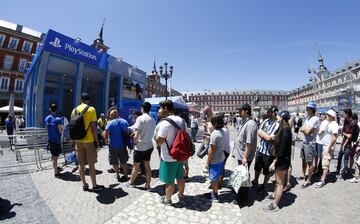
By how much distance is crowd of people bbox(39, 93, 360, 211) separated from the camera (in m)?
4.21

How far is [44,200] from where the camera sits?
14.5 feet

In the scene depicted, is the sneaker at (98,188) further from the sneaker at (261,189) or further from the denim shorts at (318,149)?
the denim shorts at (318,149)

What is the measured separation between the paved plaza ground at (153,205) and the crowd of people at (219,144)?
22 cm

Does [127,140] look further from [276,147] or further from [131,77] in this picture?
[131,77]

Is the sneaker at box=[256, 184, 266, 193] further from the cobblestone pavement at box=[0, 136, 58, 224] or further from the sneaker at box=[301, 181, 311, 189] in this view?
the cobblestone pavement at box=[0, 136, 58, 224]

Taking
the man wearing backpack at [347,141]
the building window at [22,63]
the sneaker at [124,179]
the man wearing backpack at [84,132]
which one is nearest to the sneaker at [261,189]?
the man wearing backpack at [347,141]

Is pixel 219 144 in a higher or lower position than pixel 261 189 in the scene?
higher

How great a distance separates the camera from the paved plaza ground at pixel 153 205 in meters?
3.75

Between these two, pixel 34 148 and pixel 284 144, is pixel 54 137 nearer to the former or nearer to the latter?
pixel 34 148

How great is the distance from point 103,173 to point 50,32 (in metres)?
8.22

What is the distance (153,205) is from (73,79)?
44.6 ft

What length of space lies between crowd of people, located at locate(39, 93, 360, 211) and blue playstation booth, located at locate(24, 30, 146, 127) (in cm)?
656

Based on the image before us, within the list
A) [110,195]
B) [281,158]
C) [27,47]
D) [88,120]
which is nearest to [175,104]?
[88,120]

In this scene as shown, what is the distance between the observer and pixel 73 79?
15.3 meters
